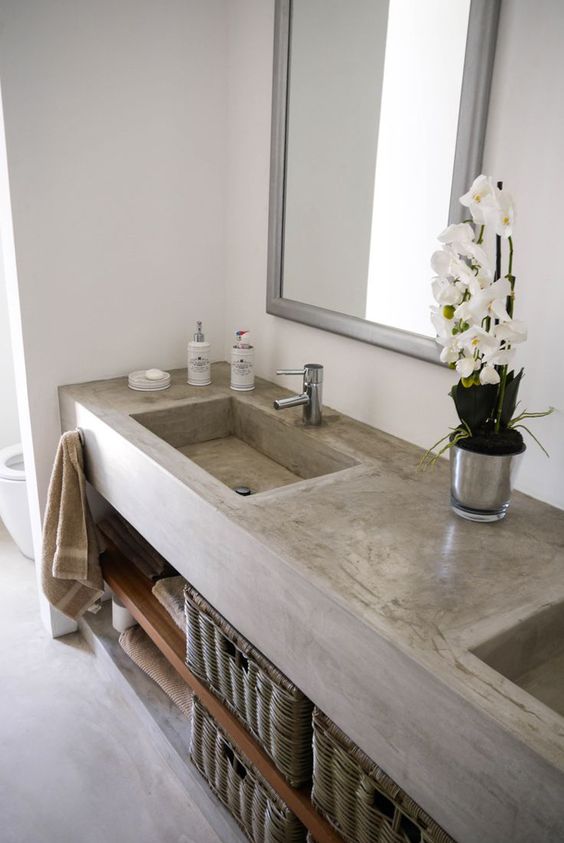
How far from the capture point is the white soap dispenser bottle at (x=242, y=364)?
6.56 ft

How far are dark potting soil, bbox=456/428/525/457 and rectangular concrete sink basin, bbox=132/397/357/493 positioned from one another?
1.40ft

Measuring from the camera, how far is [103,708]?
207 cm

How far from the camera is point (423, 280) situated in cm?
154

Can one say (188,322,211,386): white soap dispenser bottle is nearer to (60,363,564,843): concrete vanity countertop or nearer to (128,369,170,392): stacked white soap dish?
(128,369,170,392): stacked white soap dish

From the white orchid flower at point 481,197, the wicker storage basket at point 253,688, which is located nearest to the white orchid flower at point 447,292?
the white orchid flower at point 481,197

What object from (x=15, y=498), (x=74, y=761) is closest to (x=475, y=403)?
(x=74, y=761)

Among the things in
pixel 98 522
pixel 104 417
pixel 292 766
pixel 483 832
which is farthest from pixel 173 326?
pixel 483 832

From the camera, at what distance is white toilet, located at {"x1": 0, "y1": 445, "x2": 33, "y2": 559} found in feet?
8.49

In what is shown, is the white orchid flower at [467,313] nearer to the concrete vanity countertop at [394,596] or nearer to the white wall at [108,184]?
the concrete vanity countertop at [394,596]

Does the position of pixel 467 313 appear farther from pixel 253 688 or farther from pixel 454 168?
pixel 253 688

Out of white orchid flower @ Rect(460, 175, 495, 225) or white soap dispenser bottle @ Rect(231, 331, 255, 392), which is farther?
white soap dispenser bottle @ Rect(231, 331, 255, 392)

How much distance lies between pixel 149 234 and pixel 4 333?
1201mm

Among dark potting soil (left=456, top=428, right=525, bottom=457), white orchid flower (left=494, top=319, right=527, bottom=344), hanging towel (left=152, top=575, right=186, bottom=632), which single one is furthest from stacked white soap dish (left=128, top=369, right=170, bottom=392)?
white orchid flower (left=494, top=319, right=527, bottom=344)

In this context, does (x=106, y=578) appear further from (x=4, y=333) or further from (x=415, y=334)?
(x=4, y=333)
